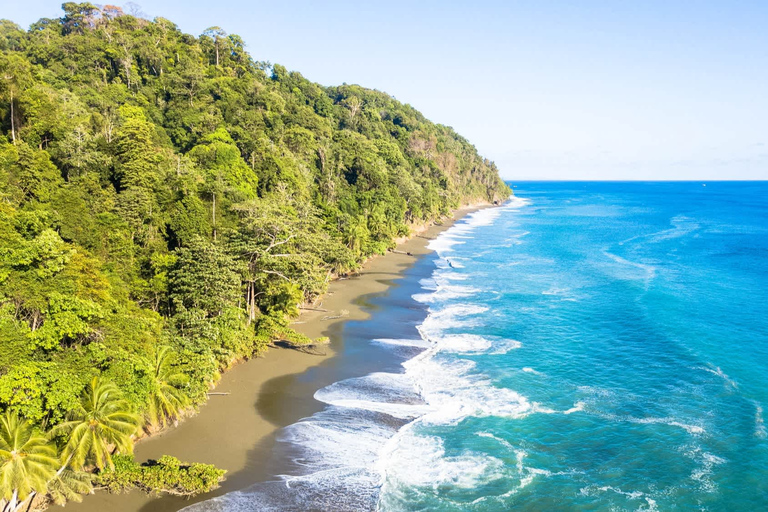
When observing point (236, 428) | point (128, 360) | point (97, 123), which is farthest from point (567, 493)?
point (97, 123)

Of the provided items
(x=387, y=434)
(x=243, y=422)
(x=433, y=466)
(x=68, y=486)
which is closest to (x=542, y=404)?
(x=433, y=466)

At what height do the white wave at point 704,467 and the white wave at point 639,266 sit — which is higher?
the white wave at point 639,266

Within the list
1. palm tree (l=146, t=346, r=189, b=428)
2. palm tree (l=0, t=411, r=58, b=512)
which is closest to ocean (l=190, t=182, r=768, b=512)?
palm tree (l=146, t=346, r=189, b=428)

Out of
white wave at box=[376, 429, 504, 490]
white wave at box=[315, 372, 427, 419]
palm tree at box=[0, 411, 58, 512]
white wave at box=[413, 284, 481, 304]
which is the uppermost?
palm tree at box=[0, 411, 58, 512]

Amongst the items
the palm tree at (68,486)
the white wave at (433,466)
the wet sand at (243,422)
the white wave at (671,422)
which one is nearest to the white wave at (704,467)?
the white wave at (671,422)

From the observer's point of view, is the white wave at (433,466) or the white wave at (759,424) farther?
the white wave at (759,424)

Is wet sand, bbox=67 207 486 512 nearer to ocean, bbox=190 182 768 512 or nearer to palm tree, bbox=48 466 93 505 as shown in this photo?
palm tree, bbox=48 466 93 505

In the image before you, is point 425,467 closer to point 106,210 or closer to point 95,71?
point 106,210

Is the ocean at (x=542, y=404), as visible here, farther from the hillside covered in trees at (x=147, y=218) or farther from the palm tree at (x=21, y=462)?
the hillside covered in trees at (x=147, y=218)
